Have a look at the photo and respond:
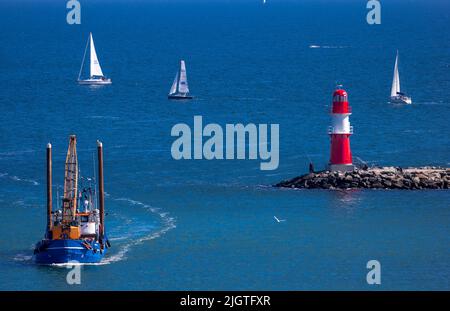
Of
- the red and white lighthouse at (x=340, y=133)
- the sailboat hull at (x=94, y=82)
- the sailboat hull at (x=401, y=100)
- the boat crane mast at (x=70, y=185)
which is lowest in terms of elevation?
the boat crane mast at (x=70, y=185)

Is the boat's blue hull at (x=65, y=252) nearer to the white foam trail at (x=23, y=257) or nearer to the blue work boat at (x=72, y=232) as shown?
Result: the blue work boat at (x=72, y=232)

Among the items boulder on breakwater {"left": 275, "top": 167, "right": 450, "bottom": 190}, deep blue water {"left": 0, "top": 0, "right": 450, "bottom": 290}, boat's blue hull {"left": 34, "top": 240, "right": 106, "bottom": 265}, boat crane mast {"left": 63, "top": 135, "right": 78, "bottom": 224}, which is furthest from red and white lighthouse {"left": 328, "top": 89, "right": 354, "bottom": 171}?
boat's blue hull {"left": 34, "top": 240, "right": 106, "bottom": 265}

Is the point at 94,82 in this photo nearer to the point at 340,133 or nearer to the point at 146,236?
the point at 340,133

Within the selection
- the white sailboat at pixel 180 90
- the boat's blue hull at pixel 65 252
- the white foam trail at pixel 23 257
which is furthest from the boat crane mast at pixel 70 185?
the white sailboat at pixel 180 90

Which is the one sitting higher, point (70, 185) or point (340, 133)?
point (340, 133)

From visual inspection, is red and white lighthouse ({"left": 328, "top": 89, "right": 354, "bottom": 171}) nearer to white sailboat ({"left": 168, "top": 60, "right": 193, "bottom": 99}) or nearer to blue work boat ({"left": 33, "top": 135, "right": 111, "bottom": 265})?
blue work boat ({"left": 33, "top": 135, "right": 111, "bottom": 265})

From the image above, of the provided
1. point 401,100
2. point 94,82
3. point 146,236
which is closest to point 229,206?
point 146,236

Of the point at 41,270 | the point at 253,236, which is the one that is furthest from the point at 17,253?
the point at 253,236

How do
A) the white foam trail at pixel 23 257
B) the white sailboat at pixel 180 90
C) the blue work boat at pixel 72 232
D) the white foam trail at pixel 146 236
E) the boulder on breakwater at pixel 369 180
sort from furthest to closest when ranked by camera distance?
the white sailboat at pixel 180 90 < the boulder on breakwater at pixel 369 180 < the white foam trail at pixel 146 236 < the white foam trail at pixel 23 257 < the blue work boat at pixel 72 232
